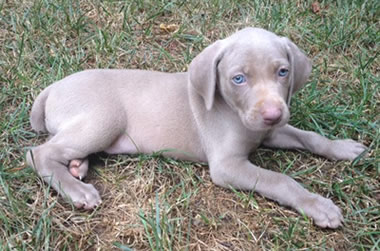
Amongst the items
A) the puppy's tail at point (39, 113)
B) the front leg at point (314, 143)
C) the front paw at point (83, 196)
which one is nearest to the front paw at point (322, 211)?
the front leg at point (314, 143)

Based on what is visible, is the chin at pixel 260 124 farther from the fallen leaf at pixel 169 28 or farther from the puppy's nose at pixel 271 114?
the fallen leaf at pixel 169 28

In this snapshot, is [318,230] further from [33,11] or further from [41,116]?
[33,11]

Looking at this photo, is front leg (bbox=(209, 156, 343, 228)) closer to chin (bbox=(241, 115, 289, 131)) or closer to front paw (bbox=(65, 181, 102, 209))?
chin (bbox=(241, 115, 289, 131))

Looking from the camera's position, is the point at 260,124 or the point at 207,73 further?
the point at 207,73

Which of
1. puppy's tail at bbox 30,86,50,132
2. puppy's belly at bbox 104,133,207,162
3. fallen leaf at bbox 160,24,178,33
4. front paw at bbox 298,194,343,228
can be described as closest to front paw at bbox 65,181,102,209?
puppy's belly at bbox 104,133,207,162

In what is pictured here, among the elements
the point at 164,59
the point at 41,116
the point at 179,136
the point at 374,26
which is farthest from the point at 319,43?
the point at 41,116

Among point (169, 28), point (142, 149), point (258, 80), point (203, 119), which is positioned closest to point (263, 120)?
point (258, 80)

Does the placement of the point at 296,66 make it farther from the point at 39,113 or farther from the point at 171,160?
the point at 39,113
